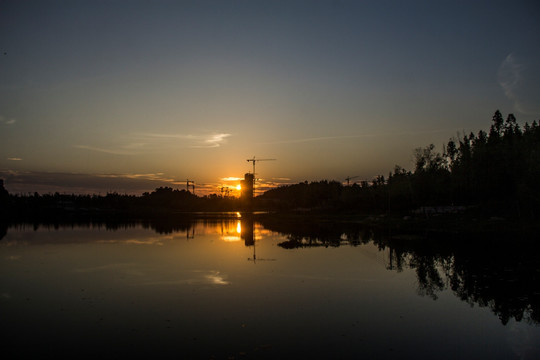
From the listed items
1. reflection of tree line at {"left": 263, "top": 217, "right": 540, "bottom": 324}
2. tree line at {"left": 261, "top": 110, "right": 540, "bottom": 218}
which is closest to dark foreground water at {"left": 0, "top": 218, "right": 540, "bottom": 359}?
reflection of tree line at {"left": 263, "top": 217, "right": 540, "bottom": 324}

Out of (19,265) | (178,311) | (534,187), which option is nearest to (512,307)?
(178,311)

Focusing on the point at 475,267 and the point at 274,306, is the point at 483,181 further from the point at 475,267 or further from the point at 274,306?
the point at 274,306

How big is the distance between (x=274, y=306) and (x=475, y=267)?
66.4ft

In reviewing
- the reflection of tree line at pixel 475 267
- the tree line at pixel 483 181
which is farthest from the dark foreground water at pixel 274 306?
the tree line at pixel 483 181

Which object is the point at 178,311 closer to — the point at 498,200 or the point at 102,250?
the point at 102,250

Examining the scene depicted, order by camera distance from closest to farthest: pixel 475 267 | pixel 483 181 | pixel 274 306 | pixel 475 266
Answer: pixel 274 306 → pixel 475 267 → pixel 475 266 → pixel 483 181

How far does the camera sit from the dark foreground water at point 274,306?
15414 millimetres

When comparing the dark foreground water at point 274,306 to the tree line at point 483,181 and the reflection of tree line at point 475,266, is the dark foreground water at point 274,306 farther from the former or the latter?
the tree line at point 483,181

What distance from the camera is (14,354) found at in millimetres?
14453

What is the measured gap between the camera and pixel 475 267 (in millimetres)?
32375

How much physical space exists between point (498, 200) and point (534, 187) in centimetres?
2371

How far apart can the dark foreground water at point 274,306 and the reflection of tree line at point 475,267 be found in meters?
0.13

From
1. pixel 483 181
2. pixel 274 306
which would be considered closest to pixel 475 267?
pixel 274 306

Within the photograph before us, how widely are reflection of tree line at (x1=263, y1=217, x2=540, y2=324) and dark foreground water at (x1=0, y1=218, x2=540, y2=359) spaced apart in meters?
0.13
